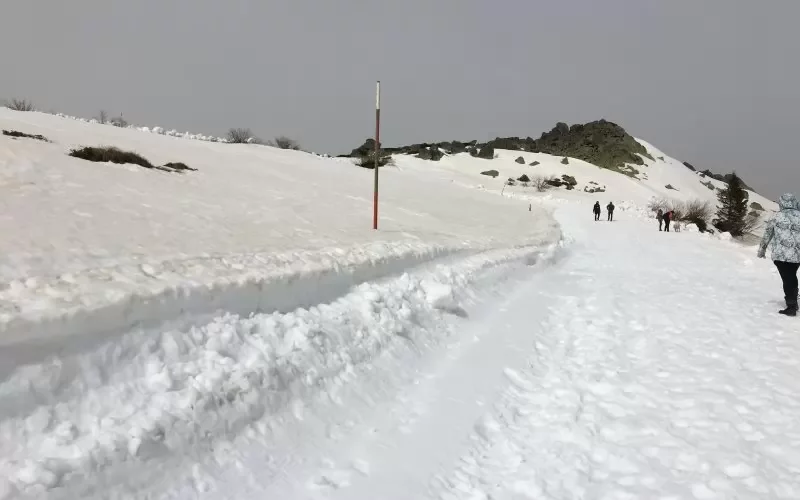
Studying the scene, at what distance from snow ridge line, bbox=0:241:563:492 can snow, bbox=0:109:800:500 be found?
0.01 metres

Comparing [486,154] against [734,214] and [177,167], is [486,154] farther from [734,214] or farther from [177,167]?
[177,167]

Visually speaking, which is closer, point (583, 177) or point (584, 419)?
Answer: point (584, 419)

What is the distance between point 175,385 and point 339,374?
5.54 feet

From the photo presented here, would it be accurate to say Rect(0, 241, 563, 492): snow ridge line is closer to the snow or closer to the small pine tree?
the snow

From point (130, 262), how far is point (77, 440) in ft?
9.53

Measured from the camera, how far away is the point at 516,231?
→ 65.7ft

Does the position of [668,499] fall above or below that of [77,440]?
below

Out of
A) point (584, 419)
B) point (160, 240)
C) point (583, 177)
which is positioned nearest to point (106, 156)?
point (160, 240)

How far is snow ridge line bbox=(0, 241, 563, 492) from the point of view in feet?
9.20

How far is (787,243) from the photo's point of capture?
26.6 feet

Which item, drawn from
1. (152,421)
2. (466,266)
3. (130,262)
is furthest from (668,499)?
(466,266)

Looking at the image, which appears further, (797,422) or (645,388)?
(645,388)

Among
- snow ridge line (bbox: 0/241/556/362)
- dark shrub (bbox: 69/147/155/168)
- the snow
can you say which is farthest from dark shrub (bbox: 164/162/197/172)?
snow ridge line (bbox: 0/241/556/362)

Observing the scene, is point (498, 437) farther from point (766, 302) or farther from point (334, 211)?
point (334, 211)
